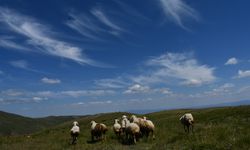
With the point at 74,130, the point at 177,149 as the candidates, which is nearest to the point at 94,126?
the point at 74,130

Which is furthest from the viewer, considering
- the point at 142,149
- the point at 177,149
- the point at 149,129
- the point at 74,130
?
the point at 74,130

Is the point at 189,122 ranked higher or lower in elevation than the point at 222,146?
higher

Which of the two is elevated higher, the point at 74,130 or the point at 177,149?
the point at 74,130

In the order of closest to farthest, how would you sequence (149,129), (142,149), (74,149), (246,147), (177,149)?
(246,147)
(177,149)
(142,149)
(74,149)
(149,129)

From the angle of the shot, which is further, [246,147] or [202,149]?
[202,149]

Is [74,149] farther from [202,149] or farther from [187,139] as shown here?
[202,149]

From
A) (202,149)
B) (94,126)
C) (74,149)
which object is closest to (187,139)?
(202,149)

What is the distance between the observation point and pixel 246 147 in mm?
15953

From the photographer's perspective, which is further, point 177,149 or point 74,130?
point 74,130

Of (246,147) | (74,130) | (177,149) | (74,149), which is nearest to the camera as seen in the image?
(246,147)

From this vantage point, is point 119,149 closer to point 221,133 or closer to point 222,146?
point 221,133

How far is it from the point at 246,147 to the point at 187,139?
6.49m

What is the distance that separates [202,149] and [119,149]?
851 cm

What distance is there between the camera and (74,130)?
115 ft
